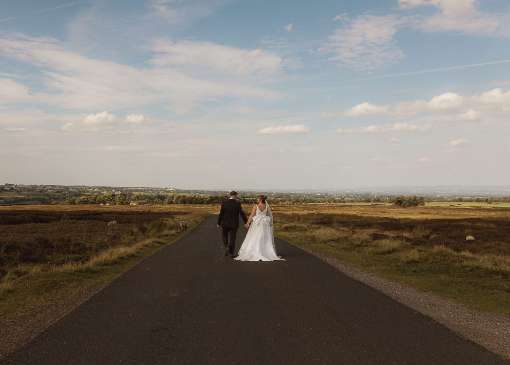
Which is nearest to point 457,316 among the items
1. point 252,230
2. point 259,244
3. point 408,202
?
point 259,244

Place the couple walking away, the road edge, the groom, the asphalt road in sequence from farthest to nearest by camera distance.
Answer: the groom < the couple walking away < the road edge < the asphalt road

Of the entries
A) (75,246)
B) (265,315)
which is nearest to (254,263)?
(265,315)

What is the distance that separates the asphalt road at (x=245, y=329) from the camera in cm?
580

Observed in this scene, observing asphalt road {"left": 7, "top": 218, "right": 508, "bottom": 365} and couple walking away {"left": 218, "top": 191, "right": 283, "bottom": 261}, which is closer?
asphalt road {"left": 7, "top": 218, "right": 508, "bottom": 365}

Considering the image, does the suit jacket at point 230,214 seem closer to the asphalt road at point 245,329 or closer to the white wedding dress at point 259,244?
the white wedding dress at point 259,244

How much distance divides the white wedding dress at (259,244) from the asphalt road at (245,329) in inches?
203

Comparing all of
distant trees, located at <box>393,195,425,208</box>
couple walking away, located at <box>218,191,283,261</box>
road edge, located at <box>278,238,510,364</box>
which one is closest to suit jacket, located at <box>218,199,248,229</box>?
couple walking away, located at <box>218,191,283,261</box>

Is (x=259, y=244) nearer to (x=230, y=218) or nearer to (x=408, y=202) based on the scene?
(x=230, y=218)

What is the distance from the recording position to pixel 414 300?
9.97 metres

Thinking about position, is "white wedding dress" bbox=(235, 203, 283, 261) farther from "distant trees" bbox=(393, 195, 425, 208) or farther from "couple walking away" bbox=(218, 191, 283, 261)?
"distant trees" bbox=(393, 195, 425, 208)

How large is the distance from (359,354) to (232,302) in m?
3.69

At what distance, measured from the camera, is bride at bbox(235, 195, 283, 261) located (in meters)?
17.2

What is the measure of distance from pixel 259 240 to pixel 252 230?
0.65m

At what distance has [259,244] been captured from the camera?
17.3m
